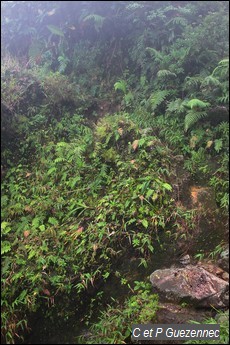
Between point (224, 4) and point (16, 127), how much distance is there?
6170mm

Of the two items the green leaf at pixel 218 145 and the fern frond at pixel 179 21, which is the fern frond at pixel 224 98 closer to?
the green leaf at pixel 218 145

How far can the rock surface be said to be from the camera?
4.59m

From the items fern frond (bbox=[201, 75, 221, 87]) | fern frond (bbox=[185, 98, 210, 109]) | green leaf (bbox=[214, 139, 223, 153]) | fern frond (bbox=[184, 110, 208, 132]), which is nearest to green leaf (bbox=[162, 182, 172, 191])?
green leaf (bbox=[214, 139, 223, 153])

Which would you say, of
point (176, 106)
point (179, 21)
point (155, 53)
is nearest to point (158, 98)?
point (176, 106)

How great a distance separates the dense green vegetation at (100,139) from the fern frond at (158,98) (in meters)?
0.02

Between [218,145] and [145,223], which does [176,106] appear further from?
[145,223]

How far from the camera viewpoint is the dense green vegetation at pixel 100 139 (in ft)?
17.2

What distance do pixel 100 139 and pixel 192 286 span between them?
142 inches

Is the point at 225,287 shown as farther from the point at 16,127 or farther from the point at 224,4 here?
the point at 224,4

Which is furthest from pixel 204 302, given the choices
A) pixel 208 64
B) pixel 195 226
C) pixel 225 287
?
pixel 208 64

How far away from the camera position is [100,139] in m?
6.86

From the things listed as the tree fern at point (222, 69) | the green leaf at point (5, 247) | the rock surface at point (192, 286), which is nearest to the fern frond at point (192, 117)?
the tree fern at point (222, 69)

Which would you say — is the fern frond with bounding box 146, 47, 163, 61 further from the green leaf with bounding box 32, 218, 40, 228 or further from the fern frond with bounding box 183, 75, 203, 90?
the green leaf with bounding box 32, 218, 40, 228

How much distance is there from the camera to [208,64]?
23.3 ft
